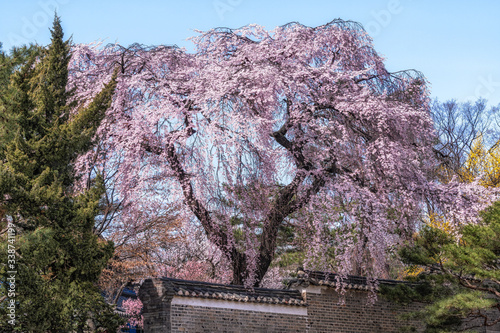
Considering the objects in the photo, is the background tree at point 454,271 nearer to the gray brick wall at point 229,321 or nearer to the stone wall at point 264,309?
the stone wall at point 264,309

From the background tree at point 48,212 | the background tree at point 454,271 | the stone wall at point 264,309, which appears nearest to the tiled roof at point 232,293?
the stone wall at point 264,309

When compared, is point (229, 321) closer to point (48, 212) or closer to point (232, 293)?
point (232, 293)

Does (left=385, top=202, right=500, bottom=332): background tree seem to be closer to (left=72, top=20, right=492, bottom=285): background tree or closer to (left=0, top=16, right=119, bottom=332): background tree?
(left=72, top=20, right=492, bottom=285): background tree

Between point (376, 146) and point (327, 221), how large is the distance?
2.29 metres

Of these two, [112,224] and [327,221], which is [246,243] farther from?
[112,224]

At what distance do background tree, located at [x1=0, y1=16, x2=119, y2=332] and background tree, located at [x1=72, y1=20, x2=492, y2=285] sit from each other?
2.68 metres

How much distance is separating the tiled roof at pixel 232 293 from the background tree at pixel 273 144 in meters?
1.00

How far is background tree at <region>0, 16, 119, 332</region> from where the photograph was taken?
37.1ft

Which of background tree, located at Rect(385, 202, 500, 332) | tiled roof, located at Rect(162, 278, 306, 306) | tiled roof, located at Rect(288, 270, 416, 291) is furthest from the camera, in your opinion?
tiled roof, located at Rect(288, 270, 416, 291)

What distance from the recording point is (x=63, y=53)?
45.3ft

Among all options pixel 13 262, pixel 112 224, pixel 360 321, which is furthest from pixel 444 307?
pixel 112 224

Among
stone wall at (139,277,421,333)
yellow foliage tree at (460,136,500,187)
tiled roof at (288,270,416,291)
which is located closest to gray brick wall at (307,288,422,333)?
stone wall at (139,277,421,333)

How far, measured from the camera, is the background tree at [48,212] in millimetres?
11297

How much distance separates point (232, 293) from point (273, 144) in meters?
4.24
